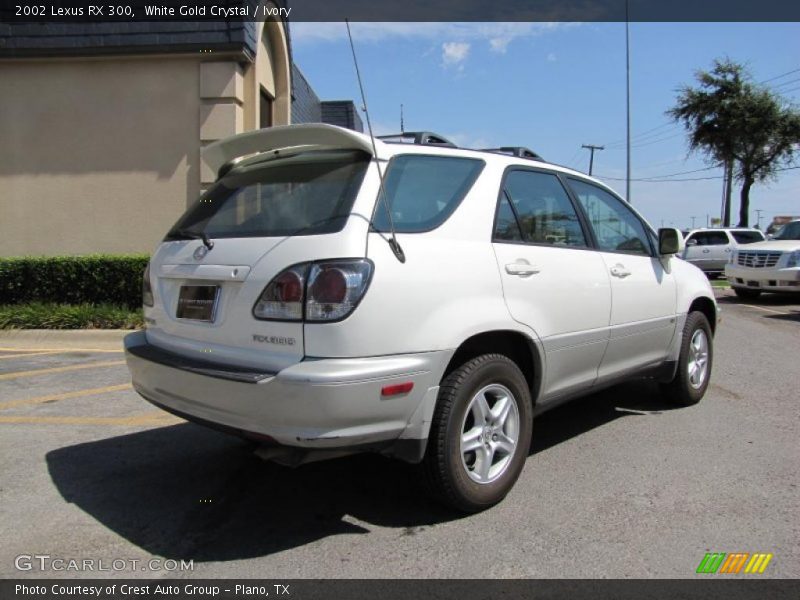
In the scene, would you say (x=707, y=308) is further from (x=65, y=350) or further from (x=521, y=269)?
(x=65, y=350)

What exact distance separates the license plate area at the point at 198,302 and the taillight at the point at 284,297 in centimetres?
35

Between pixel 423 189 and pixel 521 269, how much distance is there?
2.33 feet

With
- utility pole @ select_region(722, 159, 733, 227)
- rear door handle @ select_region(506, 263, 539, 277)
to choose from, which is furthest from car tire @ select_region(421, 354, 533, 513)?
utility pole @ select_region(722, 159, 733, 227)

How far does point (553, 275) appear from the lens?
12.0 feet

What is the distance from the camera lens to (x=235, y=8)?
31.4 feet

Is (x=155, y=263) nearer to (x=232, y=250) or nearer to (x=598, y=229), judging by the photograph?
(x=232, y=250)

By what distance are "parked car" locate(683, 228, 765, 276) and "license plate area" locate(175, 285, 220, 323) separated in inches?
762

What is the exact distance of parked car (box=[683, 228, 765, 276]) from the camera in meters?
19.9

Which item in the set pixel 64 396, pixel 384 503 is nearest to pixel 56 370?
pixel 64 396

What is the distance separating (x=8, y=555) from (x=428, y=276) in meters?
2.27

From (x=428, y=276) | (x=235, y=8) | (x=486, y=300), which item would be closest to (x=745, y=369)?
(x=486, y=300)

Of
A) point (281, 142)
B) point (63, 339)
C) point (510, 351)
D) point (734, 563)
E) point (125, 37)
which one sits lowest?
point (734, 563)

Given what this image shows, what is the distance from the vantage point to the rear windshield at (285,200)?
114 inches

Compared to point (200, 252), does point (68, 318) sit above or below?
below
